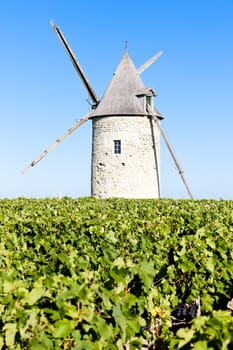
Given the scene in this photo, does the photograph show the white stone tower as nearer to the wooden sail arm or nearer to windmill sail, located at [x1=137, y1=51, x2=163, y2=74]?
the wooden sail arm

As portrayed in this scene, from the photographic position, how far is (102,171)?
2483cm

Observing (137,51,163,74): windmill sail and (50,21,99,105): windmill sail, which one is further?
(137,51,163,74): windmill sail

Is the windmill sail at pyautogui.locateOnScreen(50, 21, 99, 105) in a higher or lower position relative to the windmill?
higher

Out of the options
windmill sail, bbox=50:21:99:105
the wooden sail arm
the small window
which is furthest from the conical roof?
the small window

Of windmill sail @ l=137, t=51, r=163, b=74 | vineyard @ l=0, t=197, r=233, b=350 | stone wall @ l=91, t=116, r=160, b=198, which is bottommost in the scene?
vineyard @ l=0, t=197, r=233, b=350

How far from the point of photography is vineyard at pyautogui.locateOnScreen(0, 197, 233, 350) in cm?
330

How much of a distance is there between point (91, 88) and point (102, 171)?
5.41m

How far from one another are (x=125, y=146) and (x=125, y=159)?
66 centimetres

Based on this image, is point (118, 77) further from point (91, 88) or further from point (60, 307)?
point (60, 307)

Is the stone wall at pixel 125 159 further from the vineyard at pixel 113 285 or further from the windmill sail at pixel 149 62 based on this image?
the vineyard at pixel 113 285

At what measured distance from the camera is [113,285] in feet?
13.9

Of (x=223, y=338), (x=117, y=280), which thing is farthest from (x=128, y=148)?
(x=223, y=338)

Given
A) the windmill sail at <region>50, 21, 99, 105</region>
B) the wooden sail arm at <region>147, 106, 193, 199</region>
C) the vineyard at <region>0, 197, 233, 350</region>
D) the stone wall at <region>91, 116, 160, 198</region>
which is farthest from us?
the windmill sail at <region>50, 21, 99, 105</region>

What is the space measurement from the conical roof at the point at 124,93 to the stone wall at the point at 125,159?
376 millimetres
